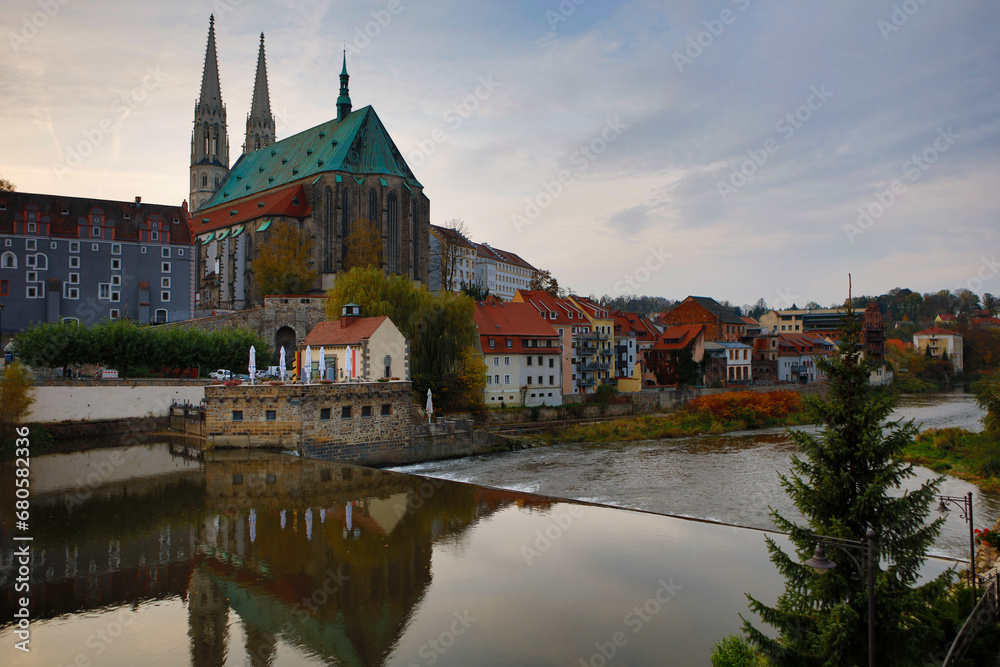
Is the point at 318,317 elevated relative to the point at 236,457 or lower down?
elevated

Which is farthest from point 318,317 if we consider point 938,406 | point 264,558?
point 938,406

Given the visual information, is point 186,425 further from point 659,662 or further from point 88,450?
point 659,662

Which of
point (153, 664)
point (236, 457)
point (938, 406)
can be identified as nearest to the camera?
point (153, 664)

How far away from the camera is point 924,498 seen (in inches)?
386

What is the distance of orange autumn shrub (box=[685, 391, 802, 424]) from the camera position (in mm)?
51031

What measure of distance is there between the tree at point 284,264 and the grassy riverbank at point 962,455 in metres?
49.6

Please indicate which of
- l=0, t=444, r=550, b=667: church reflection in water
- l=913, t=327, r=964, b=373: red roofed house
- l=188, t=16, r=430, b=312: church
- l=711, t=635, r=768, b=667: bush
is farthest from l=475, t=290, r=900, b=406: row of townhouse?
l=711, t=635, r=768, b=667: bush

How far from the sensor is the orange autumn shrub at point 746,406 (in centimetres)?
5103

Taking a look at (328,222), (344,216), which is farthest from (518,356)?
(328,222)

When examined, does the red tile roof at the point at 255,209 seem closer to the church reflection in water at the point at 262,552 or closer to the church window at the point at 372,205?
the church window at the point at 372,205

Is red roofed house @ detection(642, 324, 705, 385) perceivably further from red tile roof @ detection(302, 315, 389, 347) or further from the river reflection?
the river reflection

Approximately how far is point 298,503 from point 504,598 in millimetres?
10277

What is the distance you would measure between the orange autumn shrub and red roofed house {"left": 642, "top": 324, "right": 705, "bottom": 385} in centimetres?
1058

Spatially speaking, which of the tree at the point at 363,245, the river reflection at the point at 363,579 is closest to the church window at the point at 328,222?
the tree at the point at 363,245
